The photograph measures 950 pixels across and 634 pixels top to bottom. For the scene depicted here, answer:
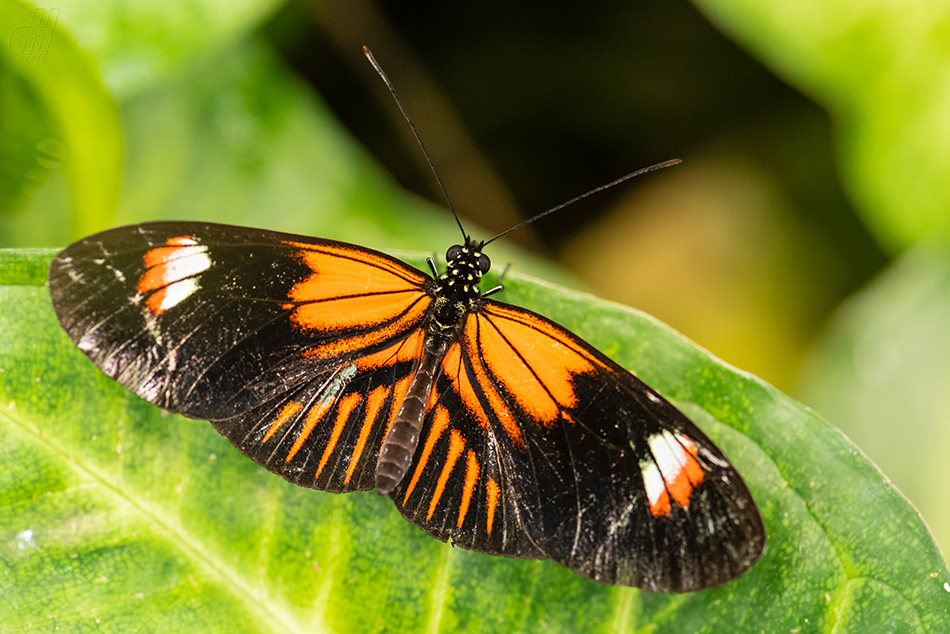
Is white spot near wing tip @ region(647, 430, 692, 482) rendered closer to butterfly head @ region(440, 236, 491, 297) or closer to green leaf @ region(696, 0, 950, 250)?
butterfly head @ region(440, 236, 491, 297)

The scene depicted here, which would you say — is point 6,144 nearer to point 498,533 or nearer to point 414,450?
point 414,450

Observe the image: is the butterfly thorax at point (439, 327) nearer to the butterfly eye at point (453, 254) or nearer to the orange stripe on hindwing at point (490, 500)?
the butterfly eye at point (453, 254)

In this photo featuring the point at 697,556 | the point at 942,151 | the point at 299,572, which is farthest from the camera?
the point at 942,151

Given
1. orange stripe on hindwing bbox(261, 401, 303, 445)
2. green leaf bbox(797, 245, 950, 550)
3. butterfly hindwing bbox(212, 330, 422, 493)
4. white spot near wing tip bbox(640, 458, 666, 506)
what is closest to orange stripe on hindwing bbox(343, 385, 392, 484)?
butterfly hindwing bbox(212, 330, 422, 493)

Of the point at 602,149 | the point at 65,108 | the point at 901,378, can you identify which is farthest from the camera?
the point at 602,149

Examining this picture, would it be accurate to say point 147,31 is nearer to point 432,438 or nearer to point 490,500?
point 432,438

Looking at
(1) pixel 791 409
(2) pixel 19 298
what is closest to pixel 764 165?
(1) pixel 791 409

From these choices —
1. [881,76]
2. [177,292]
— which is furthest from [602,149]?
[177,292]
